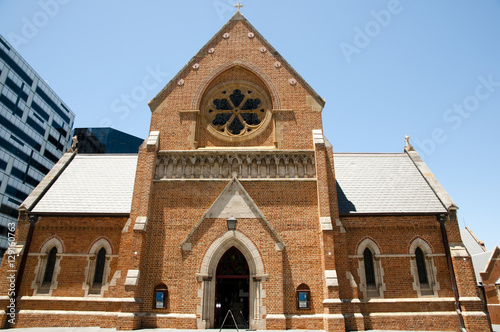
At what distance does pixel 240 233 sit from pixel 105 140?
64.5 m

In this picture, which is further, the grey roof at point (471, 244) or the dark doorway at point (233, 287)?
the grey roof at point (471, 244)

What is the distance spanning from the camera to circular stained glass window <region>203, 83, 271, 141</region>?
18.9 m

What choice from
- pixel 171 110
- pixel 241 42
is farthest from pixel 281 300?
pixel 241 42

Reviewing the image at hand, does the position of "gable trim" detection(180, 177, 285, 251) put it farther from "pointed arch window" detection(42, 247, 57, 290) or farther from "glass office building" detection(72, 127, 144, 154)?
"glass office building" detection(72, 127, 144, 154)

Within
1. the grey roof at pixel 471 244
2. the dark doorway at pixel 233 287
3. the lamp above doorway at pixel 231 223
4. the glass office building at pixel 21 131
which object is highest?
the glass office building at pixel 21 131

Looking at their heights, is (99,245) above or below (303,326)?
above

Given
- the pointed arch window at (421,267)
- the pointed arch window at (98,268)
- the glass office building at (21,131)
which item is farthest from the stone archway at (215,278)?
the glass office building at (21,131)

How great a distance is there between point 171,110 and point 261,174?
6.26 m

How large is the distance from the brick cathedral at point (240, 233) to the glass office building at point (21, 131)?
38.4 m

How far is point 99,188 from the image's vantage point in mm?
20266

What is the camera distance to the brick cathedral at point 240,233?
15.4m

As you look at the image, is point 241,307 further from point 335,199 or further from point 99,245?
point 99,245

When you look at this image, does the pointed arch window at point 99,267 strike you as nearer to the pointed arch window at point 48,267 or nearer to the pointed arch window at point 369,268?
the pointed arch window at point 48,267

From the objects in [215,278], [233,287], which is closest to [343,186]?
[233,287]
